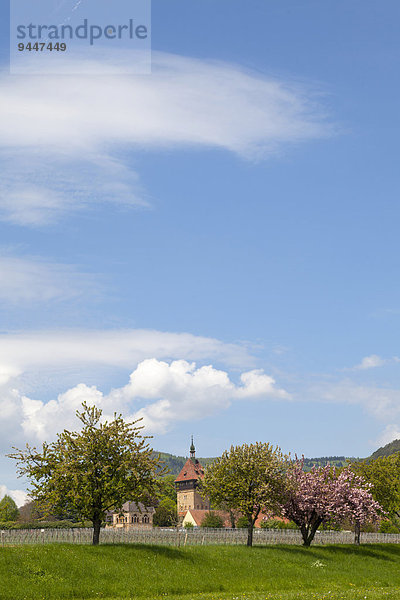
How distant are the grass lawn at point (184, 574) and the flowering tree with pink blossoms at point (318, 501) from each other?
751 centimetres

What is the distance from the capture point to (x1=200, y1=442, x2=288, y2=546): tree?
62.7 metres

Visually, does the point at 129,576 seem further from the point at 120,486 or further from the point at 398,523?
the point at 398,523

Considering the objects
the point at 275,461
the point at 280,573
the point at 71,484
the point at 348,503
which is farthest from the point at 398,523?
the point at 71,484

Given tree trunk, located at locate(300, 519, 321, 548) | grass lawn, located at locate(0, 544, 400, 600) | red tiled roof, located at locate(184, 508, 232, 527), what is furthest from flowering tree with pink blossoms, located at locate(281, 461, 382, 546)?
red tiled roof, located at locate(184, 508, 232, 527)

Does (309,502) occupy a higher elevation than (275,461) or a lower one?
lower

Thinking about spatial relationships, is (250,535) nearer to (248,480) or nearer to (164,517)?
(248,480)

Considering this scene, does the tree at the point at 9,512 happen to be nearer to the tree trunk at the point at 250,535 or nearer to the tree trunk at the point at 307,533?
the tree trunk at the point at 307,533

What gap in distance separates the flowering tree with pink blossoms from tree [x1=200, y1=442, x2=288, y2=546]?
2.20 m

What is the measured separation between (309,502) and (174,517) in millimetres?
120362

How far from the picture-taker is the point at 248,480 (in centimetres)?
6322

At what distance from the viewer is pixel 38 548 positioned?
142 feet

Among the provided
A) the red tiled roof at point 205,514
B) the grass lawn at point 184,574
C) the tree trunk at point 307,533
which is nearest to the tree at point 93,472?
the grass lawn at point 184,574

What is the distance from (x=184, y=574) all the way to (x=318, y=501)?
1050 inches

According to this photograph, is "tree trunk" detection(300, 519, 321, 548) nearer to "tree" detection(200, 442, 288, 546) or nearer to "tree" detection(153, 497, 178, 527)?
"tree" detection(200, 442, 288, 546)
